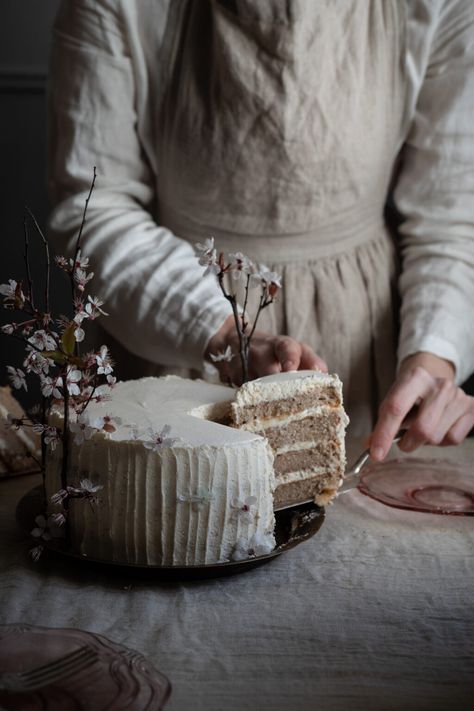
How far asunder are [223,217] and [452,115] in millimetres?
395

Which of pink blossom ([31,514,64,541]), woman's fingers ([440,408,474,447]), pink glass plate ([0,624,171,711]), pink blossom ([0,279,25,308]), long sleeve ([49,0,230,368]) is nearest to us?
pink glass plate ([0,624,171,711])

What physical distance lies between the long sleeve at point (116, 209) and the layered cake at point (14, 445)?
0.84ft

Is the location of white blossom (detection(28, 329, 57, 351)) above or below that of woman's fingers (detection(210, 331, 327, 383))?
above

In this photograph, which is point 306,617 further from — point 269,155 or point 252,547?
point 269,155

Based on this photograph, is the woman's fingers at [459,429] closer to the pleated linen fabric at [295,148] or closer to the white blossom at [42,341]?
the pleated linen fabric at [295,148]

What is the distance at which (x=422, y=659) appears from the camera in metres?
0.73

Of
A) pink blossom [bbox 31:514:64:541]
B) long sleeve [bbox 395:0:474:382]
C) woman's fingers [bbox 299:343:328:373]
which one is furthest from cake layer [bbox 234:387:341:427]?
long sleeve [bbox 395:0:474:382]

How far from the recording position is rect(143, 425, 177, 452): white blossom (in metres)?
0.85

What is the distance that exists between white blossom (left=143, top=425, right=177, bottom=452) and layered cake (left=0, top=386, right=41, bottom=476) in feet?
1.19

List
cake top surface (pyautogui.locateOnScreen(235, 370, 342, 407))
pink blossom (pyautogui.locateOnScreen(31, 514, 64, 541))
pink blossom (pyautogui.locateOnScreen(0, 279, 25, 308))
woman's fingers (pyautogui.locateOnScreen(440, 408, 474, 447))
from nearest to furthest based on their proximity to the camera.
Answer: pink blossom (pyautogui.locateOnScreen(0, 279, 25, 308)), pink blossom (pyautogui.locateOnScreen(31, 514, 64, 541)), cake top surface (pyautogui.locateOnScreen(235, 370, 342, 407)), woman's fingers (pyautogui.locateOnScreen(440, 408, 474, 447))

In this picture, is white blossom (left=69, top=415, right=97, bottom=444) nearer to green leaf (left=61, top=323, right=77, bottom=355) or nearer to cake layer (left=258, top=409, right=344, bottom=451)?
green leaf (left=61, top=323, right=77, bottom=355)

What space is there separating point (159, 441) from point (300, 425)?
0.88ft

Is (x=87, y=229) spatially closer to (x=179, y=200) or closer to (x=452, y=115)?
(x=179, y=200)

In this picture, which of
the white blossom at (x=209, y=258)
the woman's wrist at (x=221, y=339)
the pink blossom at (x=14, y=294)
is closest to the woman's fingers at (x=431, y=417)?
the woman's wrist at (x=221, y=339)
